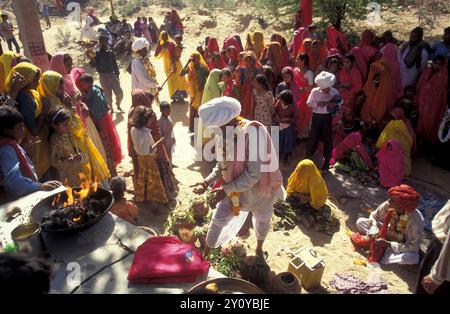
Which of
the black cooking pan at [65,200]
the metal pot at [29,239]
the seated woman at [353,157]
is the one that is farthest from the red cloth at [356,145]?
the metal pot at [29,239]

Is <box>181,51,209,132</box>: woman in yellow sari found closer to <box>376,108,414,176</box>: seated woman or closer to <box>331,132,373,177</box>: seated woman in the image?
<box>331,132,373,177</box>: seated woman

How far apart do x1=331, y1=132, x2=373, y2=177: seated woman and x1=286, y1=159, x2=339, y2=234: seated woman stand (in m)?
1.38

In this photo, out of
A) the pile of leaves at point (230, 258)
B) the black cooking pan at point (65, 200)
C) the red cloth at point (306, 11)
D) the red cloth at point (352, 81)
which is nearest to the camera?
the black cooking pan at point (65, 200)

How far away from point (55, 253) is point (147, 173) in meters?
2.37

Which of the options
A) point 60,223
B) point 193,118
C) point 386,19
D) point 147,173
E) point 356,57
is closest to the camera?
point 60,223

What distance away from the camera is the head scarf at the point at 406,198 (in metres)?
4.04

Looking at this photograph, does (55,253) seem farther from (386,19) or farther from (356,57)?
(386,19)

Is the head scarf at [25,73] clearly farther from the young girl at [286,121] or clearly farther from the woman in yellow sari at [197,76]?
the woman in yellow sari at [197,76]

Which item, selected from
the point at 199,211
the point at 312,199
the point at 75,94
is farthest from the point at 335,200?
the point at 75,94

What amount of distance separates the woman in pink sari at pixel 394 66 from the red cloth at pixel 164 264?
18.6 ft

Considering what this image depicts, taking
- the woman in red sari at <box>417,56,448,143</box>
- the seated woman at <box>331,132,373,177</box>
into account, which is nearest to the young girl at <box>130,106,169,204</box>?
the seated woman at <box>331,132,373,177</box>

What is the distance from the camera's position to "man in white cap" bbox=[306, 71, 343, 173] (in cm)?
580
